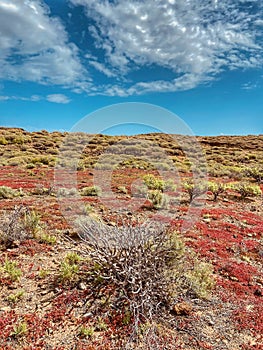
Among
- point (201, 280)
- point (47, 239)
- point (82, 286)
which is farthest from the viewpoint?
point (47, 239)

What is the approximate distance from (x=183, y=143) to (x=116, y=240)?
135 feet

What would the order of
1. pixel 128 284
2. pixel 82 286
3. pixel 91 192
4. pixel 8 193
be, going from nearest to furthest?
1. pixel 128 284
2. pixel 82 286
3. pixel 8 193
4. pixel 91 192

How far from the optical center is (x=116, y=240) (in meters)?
5.12

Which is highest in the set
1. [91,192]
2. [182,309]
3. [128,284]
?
[91,192]

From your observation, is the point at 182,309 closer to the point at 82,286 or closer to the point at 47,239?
the point at 82,286

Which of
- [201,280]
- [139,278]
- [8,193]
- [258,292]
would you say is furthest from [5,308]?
[8,193]

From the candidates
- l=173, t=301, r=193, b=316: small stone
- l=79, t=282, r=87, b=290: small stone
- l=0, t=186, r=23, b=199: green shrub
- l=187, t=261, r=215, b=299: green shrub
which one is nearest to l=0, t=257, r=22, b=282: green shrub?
l=79, t=282, r=87, b=290: small stone

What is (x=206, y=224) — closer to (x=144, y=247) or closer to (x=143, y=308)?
(x=144, y=247)

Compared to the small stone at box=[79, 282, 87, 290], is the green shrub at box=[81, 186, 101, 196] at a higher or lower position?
higher

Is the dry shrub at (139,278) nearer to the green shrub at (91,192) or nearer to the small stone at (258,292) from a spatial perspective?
the small stone at (258,292)

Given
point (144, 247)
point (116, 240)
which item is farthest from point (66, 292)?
point (144, 247)

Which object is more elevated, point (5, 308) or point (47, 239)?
point (47, 239)

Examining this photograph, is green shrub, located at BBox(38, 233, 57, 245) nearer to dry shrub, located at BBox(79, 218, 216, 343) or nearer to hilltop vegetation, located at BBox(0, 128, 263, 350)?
hilltop vegetation, located at BBox(0, 128, 263, 350)

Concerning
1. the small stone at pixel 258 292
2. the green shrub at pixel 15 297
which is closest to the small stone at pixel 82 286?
the green shrub at pixel 15 297
